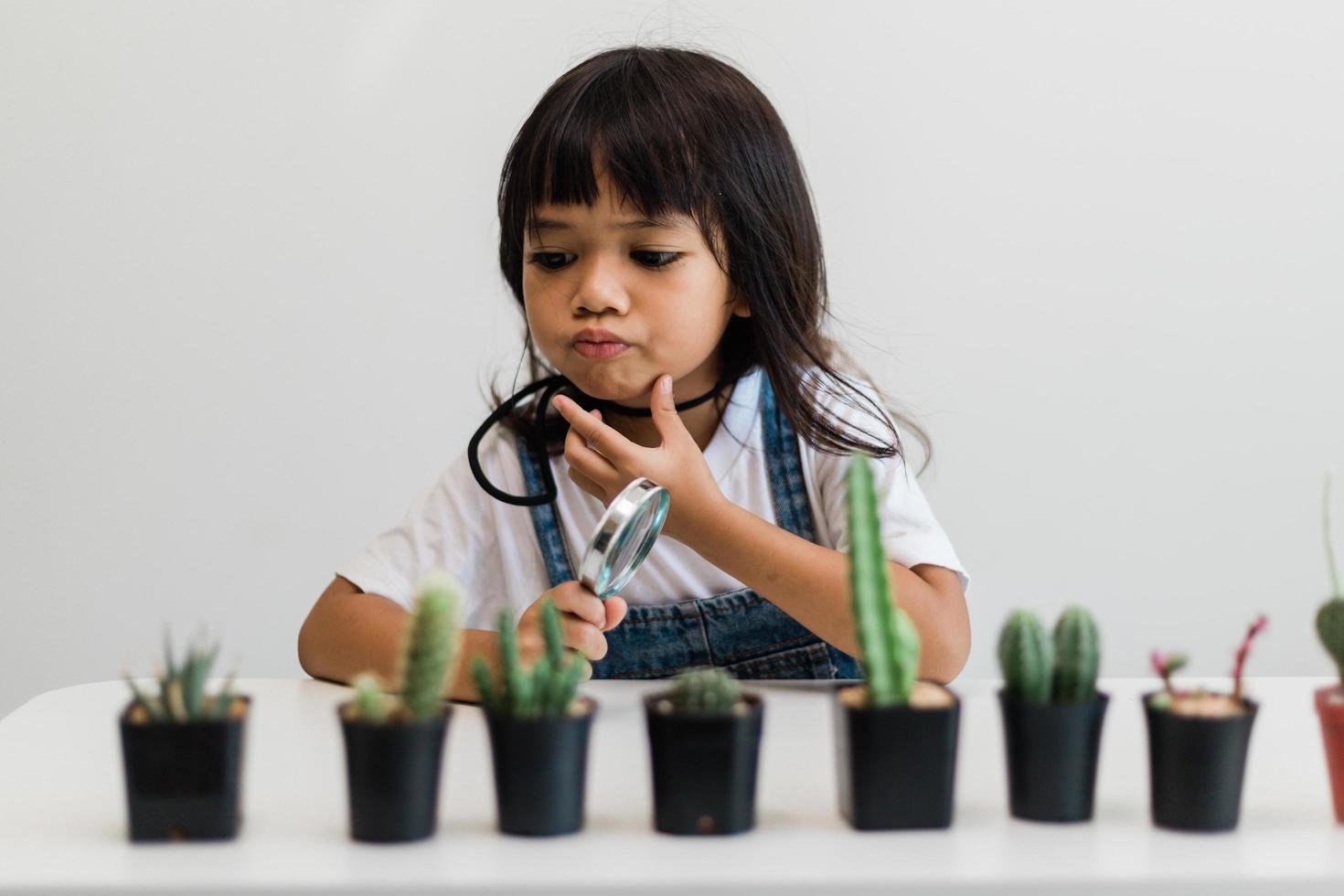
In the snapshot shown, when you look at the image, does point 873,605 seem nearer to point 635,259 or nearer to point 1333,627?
point 1333,627

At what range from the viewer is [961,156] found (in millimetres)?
1924

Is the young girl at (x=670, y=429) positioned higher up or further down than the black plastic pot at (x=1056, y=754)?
higher up

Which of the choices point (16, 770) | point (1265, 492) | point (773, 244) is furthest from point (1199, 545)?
point (16, 770)

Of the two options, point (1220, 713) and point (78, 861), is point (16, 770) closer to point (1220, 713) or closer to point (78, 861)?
point (78, 861)

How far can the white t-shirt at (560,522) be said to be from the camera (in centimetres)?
120

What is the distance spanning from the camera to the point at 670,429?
107 centimetres

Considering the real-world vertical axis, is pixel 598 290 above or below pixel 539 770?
above

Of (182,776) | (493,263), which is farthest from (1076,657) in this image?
(493,263)

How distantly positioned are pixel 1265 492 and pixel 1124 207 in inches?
17.7

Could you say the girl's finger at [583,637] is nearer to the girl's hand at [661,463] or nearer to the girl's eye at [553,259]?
the girl's hand at [661,463]

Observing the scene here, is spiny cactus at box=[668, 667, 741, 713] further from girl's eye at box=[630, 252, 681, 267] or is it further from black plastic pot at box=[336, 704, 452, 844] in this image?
girl's eye at box=[630, 252, 681, 267]

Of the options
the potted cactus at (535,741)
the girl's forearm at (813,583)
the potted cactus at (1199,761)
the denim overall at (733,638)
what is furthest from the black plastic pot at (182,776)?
the denim overall at (733,638)

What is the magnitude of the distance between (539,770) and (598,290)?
1.66 ft

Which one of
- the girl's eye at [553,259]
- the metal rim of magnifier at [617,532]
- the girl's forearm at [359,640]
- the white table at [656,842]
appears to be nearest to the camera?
the white table at [656,842]
